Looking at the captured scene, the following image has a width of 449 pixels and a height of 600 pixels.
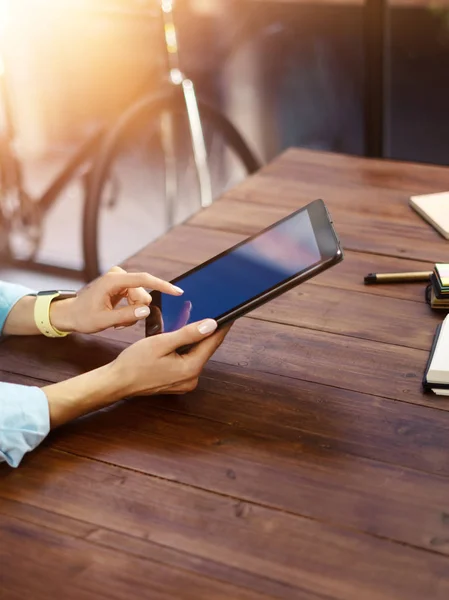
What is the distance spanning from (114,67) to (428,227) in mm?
1821

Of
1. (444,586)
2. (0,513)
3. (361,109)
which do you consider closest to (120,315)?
(0,513)

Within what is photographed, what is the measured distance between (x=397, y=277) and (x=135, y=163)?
6.14 ft

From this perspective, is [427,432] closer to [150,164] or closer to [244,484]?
[244,484]

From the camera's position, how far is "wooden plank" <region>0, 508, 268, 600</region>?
30.9 inches

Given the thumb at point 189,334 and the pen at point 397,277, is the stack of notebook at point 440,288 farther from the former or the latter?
the thumb at point 189,334

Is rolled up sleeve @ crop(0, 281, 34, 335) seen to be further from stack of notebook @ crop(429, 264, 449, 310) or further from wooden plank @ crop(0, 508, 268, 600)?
stack of notebook @ crop(429, 264, 449, 310)

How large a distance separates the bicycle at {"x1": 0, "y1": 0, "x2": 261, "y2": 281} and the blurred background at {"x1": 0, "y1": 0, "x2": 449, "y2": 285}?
0.33 feet

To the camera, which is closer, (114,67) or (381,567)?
(381,567)

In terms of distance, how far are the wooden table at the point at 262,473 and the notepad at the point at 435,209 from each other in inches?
9.0

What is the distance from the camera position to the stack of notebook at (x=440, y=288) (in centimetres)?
123

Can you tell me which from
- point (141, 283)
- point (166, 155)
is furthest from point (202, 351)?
point (166, 155)

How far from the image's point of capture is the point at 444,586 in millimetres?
771

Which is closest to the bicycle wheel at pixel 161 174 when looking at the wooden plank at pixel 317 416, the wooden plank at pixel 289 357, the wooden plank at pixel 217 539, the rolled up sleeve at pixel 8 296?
the rolled up sleeve at pixel 8 296

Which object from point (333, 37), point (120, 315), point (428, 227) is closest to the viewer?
point (120, 315)
